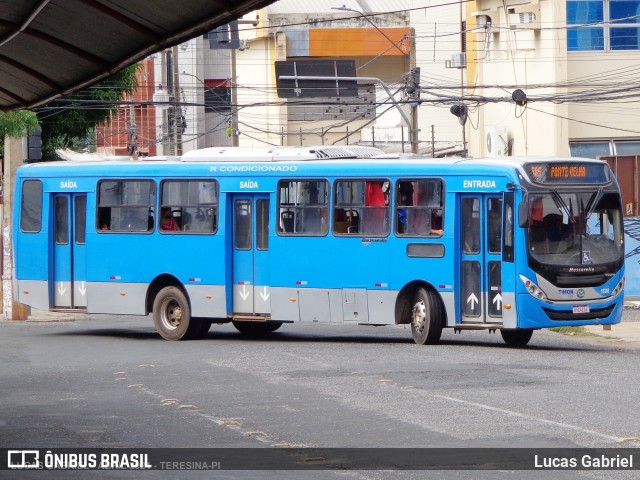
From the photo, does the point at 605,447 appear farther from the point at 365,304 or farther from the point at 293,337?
the point at 293,337

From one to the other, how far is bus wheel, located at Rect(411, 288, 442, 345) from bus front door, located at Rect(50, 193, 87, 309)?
6643 millimetres

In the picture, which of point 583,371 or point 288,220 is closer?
point 583,371

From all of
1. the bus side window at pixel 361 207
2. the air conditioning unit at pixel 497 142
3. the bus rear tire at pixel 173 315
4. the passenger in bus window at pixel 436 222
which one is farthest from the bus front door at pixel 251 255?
the air conditioning unit at pixel 497 142

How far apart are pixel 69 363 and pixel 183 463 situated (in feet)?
29.8

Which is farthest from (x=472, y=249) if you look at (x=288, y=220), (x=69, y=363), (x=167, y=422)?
(x=167, y=422)

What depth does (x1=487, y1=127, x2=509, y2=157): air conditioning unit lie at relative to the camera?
121ft

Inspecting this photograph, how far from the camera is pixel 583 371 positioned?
650 inches

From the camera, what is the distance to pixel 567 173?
20266 mm

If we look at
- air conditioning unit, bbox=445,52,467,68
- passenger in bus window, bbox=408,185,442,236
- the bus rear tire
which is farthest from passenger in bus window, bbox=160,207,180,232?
air conditioning unit, bbox=445,52,467,68

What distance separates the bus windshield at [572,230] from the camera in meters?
19.9

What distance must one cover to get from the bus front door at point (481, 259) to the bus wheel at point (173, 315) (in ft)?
16.7

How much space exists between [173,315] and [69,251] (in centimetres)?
268

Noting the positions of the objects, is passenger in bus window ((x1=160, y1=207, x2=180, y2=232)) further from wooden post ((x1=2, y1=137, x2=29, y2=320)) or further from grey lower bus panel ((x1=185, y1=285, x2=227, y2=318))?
wooden post ((x1=2, y1=137, x2=29, y2=320))

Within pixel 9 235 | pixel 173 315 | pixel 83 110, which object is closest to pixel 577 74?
pixel 83 110
